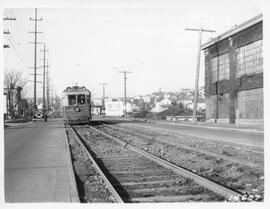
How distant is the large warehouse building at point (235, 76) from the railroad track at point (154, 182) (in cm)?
1496

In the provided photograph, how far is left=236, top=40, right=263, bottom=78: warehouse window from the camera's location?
25.1 meters

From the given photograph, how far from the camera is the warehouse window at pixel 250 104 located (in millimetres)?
25719

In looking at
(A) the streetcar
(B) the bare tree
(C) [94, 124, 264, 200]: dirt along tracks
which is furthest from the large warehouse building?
(B) the bare tree

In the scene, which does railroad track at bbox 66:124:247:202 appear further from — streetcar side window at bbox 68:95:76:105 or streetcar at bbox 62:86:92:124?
streetcar side window at bbox 68:95:76:105

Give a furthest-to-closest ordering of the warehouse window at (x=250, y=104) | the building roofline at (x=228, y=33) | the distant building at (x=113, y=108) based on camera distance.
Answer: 1. the distant building at (x=113, y=108)
2. the warehouse window at (x=250, y=104)
3. the building roofline at (x=228, y=33)

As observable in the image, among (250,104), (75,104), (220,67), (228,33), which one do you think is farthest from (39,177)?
(220,67)

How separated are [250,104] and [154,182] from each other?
71.3ft

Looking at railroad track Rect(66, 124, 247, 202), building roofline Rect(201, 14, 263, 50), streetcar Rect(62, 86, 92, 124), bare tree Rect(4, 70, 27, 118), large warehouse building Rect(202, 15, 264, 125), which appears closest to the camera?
railroad track Rect(66, 124, 247, 202)

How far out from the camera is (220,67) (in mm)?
32500

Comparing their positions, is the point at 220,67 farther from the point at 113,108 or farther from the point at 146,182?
the point at 113,108

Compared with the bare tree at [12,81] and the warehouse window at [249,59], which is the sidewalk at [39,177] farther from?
the warehouse window at [249,59]

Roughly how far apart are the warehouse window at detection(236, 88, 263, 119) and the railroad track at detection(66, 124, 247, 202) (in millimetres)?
17304

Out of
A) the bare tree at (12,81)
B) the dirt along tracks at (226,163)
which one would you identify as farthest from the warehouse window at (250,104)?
the bare tree at (12,81)

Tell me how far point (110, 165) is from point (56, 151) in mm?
3234
